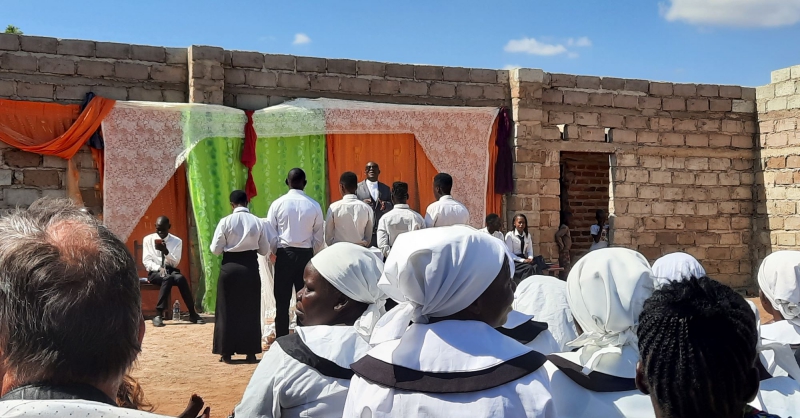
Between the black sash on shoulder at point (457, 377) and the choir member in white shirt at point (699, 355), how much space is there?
0.35 meters

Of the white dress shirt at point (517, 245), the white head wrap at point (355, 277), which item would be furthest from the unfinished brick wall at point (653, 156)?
the white head wrap at point (355, 277)

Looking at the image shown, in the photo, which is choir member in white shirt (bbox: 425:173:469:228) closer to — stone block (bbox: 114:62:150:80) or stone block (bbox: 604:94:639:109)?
stone block (bbox: 114:62:150:80)

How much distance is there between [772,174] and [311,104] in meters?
7.39

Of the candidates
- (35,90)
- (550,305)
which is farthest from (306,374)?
(35,90)

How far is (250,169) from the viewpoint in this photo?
9.98m

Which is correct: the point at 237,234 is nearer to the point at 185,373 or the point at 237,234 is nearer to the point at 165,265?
the point at 185,373

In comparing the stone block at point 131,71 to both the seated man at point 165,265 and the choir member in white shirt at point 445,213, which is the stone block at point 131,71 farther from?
the choir member in white shirt at point 445,213

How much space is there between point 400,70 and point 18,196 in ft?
16.3

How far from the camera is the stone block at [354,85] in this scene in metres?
10.6

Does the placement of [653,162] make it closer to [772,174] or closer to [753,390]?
[772,174]

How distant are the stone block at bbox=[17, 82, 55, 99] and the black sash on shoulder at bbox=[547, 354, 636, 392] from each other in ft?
27.9

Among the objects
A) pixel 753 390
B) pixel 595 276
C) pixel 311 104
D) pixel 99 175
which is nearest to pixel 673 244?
pixel 311 104

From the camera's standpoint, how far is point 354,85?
10.7 metres

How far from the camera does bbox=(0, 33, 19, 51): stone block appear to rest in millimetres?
9156
